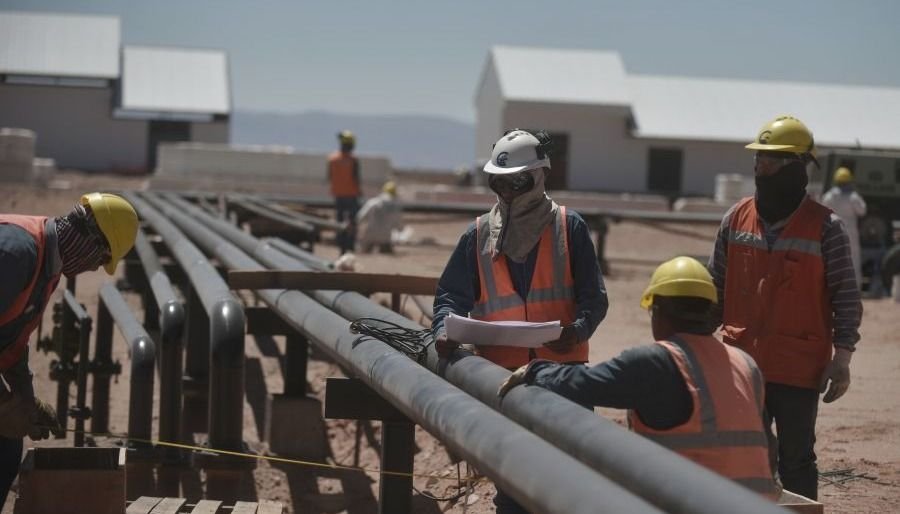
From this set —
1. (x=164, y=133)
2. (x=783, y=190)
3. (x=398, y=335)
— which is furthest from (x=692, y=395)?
(x=164, y=133)

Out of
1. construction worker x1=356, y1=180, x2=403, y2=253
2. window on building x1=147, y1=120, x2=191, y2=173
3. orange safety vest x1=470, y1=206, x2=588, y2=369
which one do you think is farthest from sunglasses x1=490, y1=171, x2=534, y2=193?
window on building x1=147, y1=120, x2=191, y2=173

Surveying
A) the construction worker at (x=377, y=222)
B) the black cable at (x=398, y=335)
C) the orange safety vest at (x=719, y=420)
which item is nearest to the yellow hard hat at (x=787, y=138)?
the black cable at (x=398, y=335)

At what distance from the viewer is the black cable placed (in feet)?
18.0

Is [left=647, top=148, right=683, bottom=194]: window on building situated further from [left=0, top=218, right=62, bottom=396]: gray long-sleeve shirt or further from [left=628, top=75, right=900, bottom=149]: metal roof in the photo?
[left=0, top=218, right=62, bottom=396]: gray long-sleeve shirt

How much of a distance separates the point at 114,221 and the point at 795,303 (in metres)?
2.62

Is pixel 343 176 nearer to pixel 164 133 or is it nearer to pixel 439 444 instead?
pixel 439 444

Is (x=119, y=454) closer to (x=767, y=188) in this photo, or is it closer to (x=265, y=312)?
(x=767, y=188)

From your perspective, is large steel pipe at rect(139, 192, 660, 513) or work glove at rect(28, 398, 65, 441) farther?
work glove at rect(28, 398, 65, 441)

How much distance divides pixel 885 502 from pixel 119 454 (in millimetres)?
3627

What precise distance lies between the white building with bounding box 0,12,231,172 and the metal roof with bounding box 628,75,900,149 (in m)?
13.3

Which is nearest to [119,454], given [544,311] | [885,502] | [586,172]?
[544,311]

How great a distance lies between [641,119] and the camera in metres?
40.4

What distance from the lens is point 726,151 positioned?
41188mm

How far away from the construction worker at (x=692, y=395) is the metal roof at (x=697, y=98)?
35.6 metres
